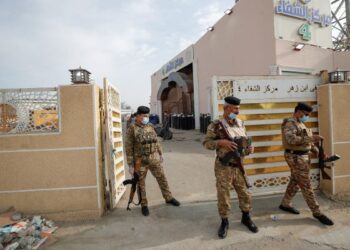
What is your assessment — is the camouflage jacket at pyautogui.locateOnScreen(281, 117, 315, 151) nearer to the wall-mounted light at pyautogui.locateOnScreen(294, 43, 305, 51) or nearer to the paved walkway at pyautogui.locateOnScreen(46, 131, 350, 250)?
the paved walkway at pyautogui.locateOnScreen(46, 131, 350, 250)

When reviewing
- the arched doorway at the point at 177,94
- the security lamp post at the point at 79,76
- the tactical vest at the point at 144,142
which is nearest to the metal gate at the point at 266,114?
the tactical vest at the point at 144,142

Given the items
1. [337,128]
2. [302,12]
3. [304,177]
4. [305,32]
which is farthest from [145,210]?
[302,12]

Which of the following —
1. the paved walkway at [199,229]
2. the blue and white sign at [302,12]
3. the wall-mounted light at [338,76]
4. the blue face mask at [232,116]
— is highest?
the blue and white sign at [302,12]

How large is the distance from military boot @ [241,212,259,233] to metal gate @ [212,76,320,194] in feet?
3.68

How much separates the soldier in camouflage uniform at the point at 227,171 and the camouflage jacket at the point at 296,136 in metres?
0.66

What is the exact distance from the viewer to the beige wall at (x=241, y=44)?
10.4 metres

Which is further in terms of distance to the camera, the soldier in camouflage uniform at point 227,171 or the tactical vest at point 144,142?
the tactical vest at point 144,142

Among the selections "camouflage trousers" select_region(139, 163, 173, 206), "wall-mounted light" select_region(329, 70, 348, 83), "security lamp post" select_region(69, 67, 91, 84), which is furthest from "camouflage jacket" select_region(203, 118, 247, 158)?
"wall-mounted light" select_region(329, 70, 348, 83)

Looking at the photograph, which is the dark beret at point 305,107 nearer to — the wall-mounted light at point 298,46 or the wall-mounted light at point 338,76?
the wall-mounted light at point 338,76

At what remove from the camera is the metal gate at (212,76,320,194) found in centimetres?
477

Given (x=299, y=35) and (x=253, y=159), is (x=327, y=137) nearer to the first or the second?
(x=253, y=159)

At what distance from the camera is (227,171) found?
359 centimetres

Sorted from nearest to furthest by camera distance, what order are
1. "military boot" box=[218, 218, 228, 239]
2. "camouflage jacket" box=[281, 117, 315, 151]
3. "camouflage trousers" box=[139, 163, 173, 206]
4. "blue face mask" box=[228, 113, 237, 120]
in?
"military boot" box=[218, 218, 228, 239] → "blue face mask" box=[228, 113, 237, 120] → "camouflage jacket" box=[281, 117, 315, 151] → "camouflage trousers" box=[139, 163, 173, 206]

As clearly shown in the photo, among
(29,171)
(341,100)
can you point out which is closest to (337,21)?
(341,100)
